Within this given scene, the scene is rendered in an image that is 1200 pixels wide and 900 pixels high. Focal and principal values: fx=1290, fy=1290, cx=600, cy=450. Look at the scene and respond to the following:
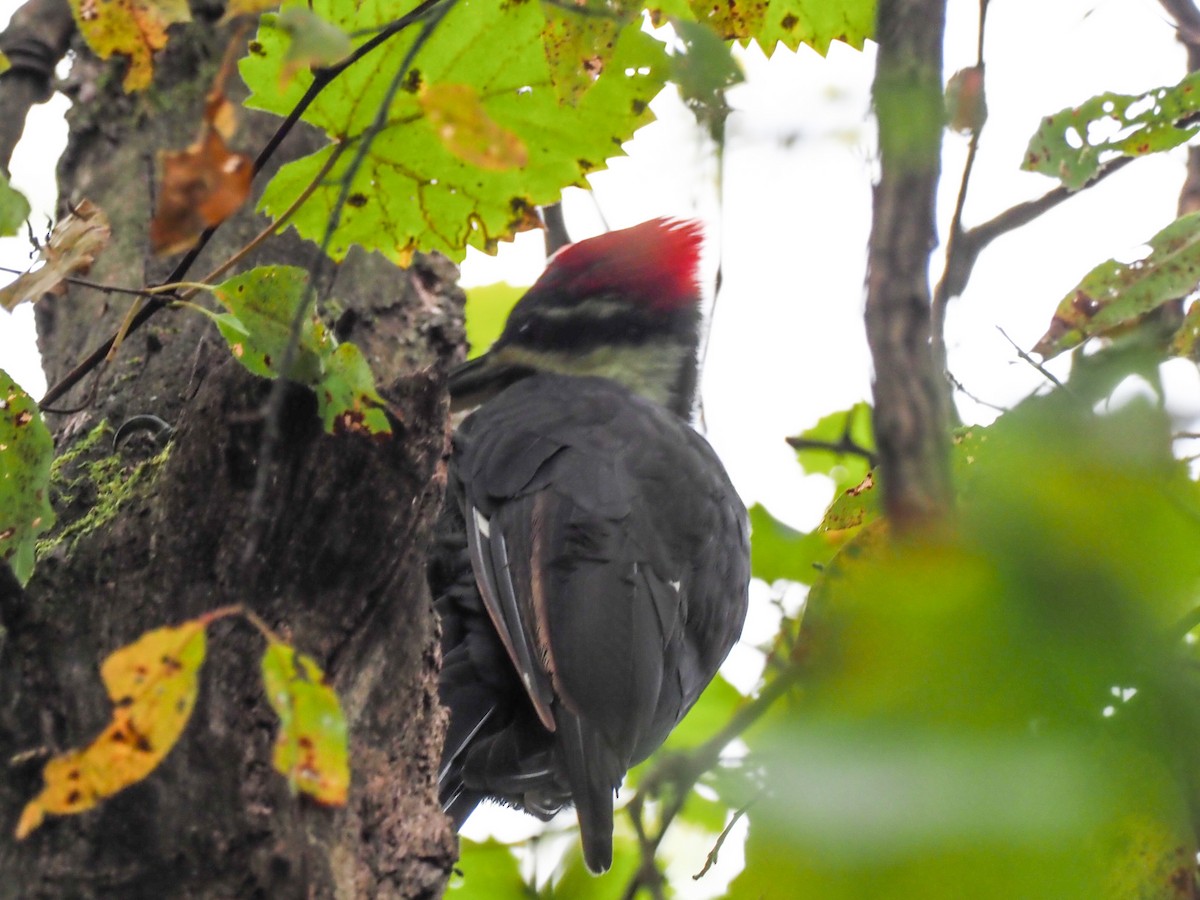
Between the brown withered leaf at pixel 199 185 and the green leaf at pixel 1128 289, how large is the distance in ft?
3.72

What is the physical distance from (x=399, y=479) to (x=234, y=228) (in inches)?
55.8

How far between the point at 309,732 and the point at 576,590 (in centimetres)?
137

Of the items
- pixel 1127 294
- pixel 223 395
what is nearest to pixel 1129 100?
pixel 1127 294

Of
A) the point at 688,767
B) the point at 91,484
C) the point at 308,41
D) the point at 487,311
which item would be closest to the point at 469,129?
the point at 308,41

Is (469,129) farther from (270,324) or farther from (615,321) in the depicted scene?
(615,321)

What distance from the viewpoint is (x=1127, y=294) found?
5.88 ft

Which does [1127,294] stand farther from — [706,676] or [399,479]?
[706,676]

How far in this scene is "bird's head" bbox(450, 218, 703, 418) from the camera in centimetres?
349

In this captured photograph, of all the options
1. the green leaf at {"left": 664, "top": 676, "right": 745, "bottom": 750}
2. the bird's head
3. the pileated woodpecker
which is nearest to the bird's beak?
the bird's head

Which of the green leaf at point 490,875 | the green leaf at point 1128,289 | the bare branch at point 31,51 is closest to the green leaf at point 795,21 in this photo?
the green leaf at point 1128,289

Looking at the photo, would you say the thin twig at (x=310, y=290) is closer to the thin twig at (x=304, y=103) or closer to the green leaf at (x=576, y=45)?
the thin twig at (x=304, y=103)

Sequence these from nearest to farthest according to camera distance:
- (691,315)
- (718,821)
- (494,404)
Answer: (718,821)
(494,404)
(691,315)

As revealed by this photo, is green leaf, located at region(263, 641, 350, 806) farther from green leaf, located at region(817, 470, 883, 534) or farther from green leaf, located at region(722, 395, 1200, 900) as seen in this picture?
green leaf, located at region(817, 470, 883, 534)

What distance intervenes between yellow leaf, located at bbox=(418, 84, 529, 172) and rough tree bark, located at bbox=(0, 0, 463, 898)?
1.44 feet
